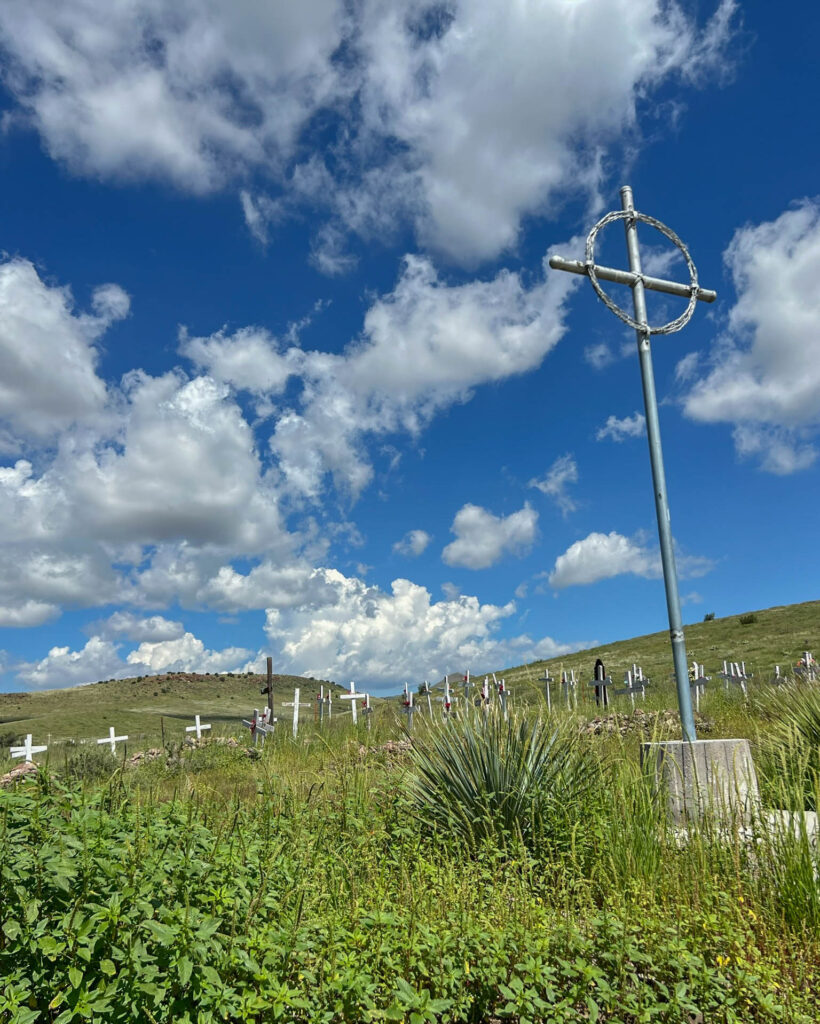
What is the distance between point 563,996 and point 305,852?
1988 mm

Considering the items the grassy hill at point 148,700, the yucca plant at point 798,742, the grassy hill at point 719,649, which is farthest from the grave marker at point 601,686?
the grassy hill at point 148,700

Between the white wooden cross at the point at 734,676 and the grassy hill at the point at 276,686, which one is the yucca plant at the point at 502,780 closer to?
the grassy hill at the point at 276,686

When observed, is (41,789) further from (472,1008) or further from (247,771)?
(247,771)

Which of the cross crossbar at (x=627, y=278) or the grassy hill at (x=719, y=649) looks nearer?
the cross crossbar at (x=627, y=278)

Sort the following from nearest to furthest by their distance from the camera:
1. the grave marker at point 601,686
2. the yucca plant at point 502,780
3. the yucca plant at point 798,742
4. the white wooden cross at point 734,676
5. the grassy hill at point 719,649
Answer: the yucca plant at point 502,780 < the yucca plant at point 798,742 < the grave marker at point 601,686 < the white wooden cross at point 734,676 < the grassy hill at point 719,649

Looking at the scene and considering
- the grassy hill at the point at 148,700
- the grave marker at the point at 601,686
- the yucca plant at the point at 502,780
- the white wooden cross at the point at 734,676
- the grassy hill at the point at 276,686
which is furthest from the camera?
the grassy hill at the point at 148,700

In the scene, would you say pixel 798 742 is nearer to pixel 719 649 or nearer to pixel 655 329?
pixel 655 329

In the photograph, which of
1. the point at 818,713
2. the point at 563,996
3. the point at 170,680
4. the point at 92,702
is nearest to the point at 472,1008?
the point at 563,996

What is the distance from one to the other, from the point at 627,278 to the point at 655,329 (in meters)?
0.64

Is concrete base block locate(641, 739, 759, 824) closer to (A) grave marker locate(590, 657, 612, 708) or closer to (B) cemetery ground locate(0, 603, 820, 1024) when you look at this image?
(B) cemetery ground locate(0, 603, 820, 1024)

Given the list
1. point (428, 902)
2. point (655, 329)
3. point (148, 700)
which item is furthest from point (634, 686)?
point (148, 700)

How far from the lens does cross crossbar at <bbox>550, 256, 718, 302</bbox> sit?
7.69m

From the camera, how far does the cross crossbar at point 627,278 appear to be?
7.69m

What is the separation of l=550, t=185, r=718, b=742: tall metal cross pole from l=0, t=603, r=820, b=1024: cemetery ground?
1201 mm
